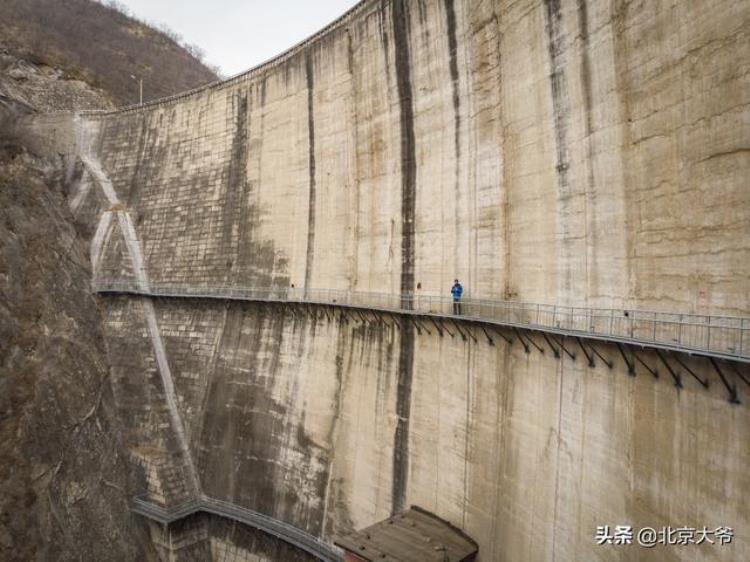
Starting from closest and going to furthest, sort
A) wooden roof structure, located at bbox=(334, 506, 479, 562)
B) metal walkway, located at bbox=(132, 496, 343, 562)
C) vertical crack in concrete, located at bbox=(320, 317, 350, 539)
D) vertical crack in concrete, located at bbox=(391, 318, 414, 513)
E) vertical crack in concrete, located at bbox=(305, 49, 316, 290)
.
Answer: wooden roof structure, located at bbox=(334, 506, 479, 562)
vertical crack in concrete, located at bbox=(391, 318, 414, 513)
metal walkway, located at bbox=(132, 496, 343, 562)
vertical crack in concrete, located at bbox=(320, 317, 350, 539)
vertical crack in concrete, located at bbox=(305, 49, 316, 290)

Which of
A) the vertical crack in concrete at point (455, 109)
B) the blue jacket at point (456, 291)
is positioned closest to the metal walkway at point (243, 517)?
the blue jacket at point (456, 291)

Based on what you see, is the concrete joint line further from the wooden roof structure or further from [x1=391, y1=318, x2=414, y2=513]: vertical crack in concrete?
the wooden roof structure

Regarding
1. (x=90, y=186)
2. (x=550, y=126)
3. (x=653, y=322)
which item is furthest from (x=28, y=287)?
(x=653, y=322)

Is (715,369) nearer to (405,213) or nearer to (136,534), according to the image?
(405,213)

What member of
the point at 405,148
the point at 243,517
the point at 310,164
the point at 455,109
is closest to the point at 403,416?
the point at 243,517

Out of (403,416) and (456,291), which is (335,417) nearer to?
(403,416)

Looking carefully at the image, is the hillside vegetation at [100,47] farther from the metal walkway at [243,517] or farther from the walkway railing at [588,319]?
the metal walkway at [243,517]

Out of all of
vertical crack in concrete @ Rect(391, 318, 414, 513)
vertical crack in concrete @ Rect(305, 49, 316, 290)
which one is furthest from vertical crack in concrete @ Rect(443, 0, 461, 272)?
vertical crack in concrete @ Rect(305, 49, 316, 290)
